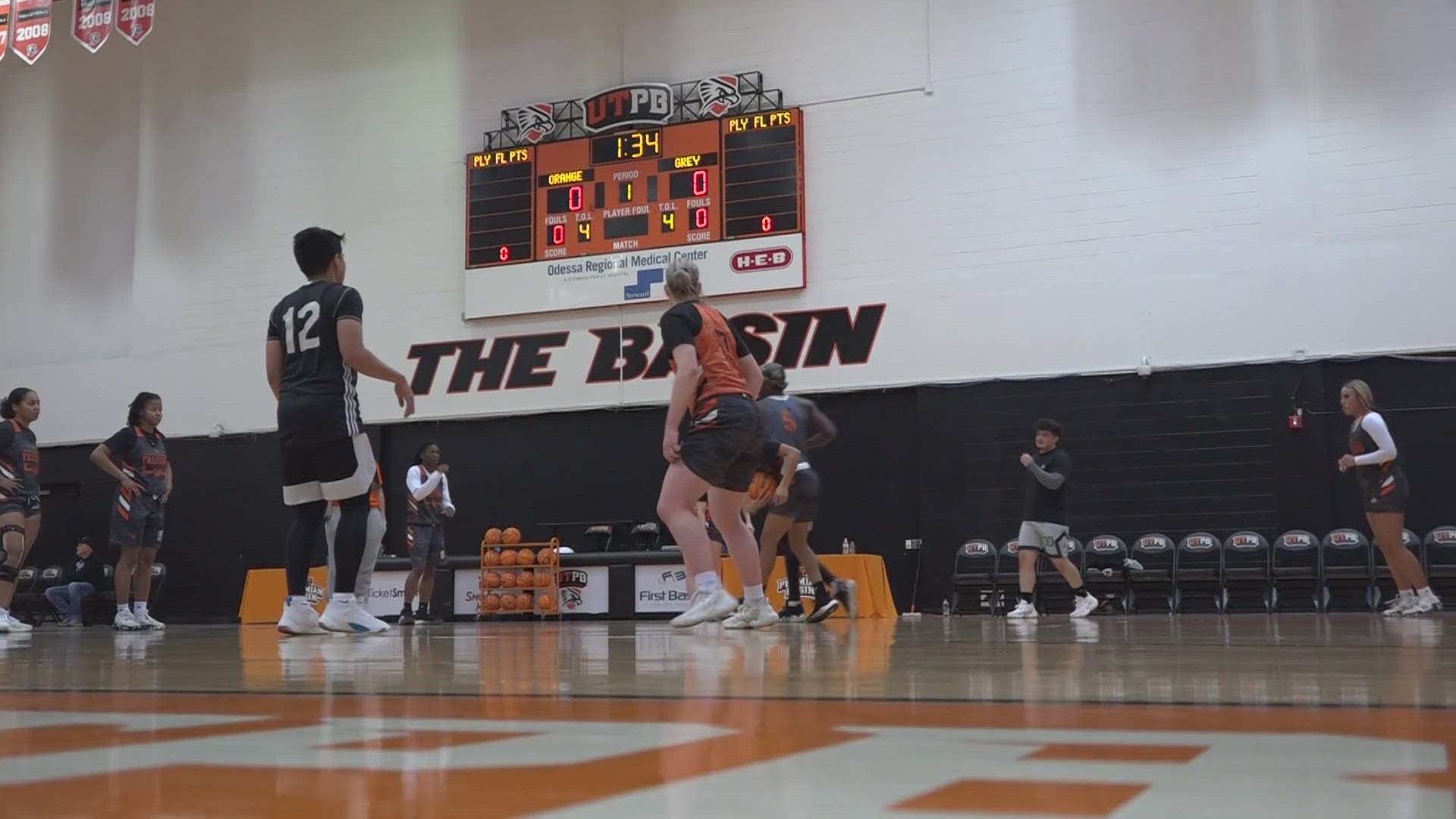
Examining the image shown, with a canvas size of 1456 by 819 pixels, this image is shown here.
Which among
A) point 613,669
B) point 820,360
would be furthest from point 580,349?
point 613,669

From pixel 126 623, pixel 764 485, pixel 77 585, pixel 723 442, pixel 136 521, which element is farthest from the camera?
pixel 77 585

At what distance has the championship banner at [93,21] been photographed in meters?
12.7

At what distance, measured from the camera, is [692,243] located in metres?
12.9

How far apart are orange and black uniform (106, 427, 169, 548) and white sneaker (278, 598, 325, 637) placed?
4.01 m

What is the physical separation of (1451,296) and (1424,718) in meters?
11.1

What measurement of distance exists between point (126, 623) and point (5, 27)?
7826 millimetres

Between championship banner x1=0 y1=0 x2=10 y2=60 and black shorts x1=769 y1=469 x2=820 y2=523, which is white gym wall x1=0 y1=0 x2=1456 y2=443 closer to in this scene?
championship banner x1=0 y1=0 x2=10 y2=60

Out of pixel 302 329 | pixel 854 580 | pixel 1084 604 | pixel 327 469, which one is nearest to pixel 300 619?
pixel 327 469

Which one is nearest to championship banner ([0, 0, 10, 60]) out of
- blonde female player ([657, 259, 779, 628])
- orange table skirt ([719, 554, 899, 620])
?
orange table skirt ([719, 554, 899, 620])

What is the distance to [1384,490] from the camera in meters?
7.78

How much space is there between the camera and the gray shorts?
28.6 feet

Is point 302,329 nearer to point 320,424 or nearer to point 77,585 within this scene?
point 320,424

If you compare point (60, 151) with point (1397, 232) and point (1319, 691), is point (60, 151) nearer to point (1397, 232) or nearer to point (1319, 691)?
point (1397, 232)

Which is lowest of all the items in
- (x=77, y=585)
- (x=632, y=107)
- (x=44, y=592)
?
(x=44, y=592)
